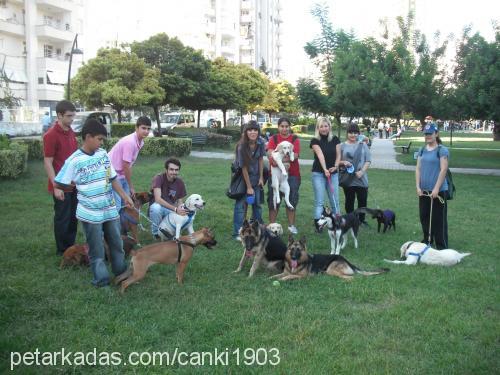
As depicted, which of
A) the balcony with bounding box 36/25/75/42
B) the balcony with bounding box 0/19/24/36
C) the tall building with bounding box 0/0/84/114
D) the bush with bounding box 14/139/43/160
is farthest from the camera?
the balcony with bounding box 36/25/75/42

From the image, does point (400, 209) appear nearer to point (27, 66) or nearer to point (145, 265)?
point (145, 265)

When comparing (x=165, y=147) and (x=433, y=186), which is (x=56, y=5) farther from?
(x=433, y=186)

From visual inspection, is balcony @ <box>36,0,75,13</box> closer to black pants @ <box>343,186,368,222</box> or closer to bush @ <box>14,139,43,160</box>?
bush @ <box>14,139,43,160</box>

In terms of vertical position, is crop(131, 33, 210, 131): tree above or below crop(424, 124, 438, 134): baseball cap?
above

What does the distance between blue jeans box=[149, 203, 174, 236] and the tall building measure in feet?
106

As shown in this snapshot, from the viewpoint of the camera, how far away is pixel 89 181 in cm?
493

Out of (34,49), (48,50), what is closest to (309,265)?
(34,49)

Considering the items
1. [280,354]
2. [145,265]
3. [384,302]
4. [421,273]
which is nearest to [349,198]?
[421,273]

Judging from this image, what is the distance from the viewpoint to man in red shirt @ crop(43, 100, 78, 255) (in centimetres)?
595

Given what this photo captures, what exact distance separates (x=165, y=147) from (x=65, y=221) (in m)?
14.3

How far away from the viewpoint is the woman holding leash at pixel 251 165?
6.94 meters

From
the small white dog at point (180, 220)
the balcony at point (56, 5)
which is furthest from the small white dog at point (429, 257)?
the balcony at point (56, 5)

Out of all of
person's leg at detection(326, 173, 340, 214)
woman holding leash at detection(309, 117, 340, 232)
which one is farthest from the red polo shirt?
person's leg at detection(326, 173, 340, 214)

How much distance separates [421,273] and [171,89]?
22.7m
